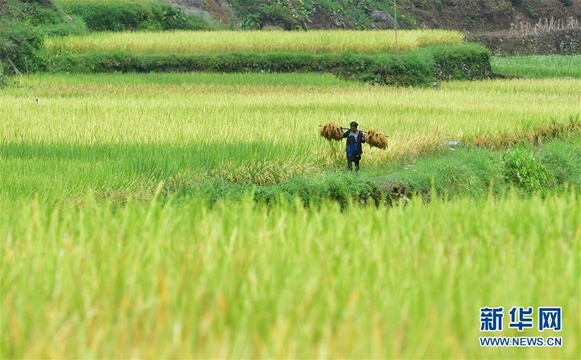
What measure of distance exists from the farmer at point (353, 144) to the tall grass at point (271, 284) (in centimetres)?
503

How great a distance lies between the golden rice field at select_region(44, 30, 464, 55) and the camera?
2336cm

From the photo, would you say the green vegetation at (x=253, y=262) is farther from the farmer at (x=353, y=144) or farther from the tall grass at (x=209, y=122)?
the farmer at (x=353, y=144)

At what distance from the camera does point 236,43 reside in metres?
24.4

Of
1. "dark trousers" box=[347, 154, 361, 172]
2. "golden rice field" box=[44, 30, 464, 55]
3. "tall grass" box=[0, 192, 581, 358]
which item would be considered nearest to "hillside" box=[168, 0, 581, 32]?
"golden rice field" box=[44, 30, 464, 55]

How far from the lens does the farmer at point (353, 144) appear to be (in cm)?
966

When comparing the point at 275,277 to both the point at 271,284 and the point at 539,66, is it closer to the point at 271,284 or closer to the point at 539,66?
the point at 271,284

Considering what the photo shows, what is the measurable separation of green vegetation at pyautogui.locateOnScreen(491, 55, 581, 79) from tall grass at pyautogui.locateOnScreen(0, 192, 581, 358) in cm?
2558

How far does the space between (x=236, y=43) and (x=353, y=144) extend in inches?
586

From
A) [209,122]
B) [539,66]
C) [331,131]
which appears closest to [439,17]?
[539,66]

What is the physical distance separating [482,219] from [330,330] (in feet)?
6.54

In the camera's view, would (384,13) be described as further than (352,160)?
Yes

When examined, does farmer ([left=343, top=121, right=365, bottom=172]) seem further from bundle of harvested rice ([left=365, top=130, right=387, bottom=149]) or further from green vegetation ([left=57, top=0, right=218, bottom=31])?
green vegetation ([left=57, top=0, right=218, bottom=31])

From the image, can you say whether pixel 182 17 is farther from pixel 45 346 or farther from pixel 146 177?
pixel 45 346

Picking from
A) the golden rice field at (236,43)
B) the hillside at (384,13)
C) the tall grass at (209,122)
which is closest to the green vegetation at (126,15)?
the hillside at (384,13)
